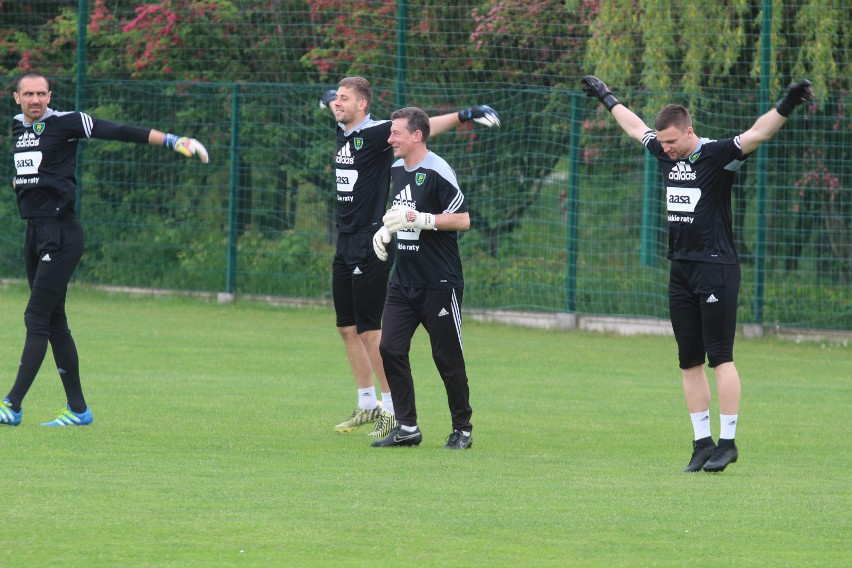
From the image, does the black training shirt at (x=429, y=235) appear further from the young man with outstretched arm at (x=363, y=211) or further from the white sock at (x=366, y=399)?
the white sock at (x=366, y=399)

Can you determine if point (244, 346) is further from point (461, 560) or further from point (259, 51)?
point (461, 560)

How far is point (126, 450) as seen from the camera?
27.9ft

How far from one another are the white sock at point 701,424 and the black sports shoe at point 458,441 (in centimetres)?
141

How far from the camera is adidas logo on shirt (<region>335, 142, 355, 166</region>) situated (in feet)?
31.6

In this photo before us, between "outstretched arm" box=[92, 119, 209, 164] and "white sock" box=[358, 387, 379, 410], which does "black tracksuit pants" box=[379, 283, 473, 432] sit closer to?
"white sock" box=[358, 387, 379, 410]

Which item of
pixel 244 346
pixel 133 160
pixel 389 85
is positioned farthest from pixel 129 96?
pixel 244 346

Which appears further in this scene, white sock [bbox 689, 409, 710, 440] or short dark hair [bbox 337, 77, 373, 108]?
short dark hair [bbox 337, 77, 373, 108]

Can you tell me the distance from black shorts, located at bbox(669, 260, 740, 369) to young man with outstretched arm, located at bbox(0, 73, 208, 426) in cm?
348

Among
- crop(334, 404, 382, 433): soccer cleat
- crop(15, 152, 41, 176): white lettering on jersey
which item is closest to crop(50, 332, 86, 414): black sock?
crop(15, 152, 41, 176): white lettering on jersey

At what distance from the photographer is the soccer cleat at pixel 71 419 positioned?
9406 millimetres

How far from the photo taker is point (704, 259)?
8.35 meters

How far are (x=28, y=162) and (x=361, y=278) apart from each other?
2275mm

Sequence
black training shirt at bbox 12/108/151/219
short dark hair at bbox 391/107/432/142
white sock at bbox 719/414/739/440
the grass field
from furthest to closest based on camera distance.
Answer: black training shirt at bbox 12/108/151/219
short dark hair at bbox 391/107/432/142
white sock at bbox 719/414/739/440
the grass field

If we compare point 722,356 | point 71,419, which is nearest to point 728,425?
point 722,356
